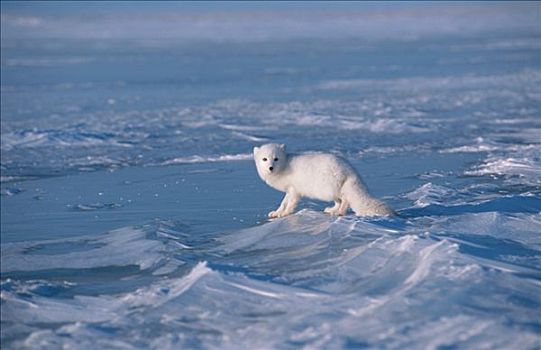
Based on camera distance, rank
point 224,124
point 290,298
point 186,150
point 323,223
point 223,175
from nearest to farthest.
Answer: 1. point 290,298
2. point 323,223
3. point 223,175
4. point 186,150
5. point 224,124

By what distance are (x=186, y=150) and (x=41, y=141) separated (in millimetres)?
1799

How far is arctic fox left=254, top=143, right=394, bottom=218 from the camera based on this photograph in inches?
216

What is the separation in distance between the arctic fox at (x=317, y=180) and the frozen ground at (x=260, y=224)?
0.18 m

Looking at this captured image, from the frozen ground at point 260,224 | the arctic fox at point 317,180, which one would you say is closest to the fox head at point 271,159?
the arctic fox at point 317,180

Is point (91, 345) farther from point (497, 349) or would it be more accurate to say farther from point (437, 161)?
point (437, 161)

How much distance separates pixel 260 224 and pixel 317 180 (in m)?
0.51

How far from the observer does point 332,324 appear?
3797 millimetres

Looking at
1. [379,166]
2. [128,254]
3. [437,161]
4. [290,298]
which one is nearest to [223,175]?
[379,166]

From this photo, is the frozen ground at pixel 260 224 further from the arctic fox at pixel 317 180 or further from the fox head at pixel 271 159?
the fox head at pixel 271 159

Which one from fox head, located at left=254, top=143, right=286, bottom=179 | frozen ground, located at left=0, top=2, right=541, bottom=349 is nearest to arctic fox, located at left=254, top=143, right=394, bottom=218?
fox head, located at left=254, top=143, right=286, bottom=179

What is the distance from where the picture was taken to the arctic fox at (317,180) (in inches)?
216

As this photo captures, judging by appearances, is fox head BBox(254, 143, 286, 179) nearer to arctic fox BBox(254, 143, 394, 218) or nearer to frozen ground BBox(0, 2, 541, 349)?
arctic fox BBox(254, 143, 394, 218)

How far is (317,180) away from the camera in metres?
5.56

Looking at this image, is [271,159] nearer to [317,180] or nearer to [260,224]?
[317,180]
